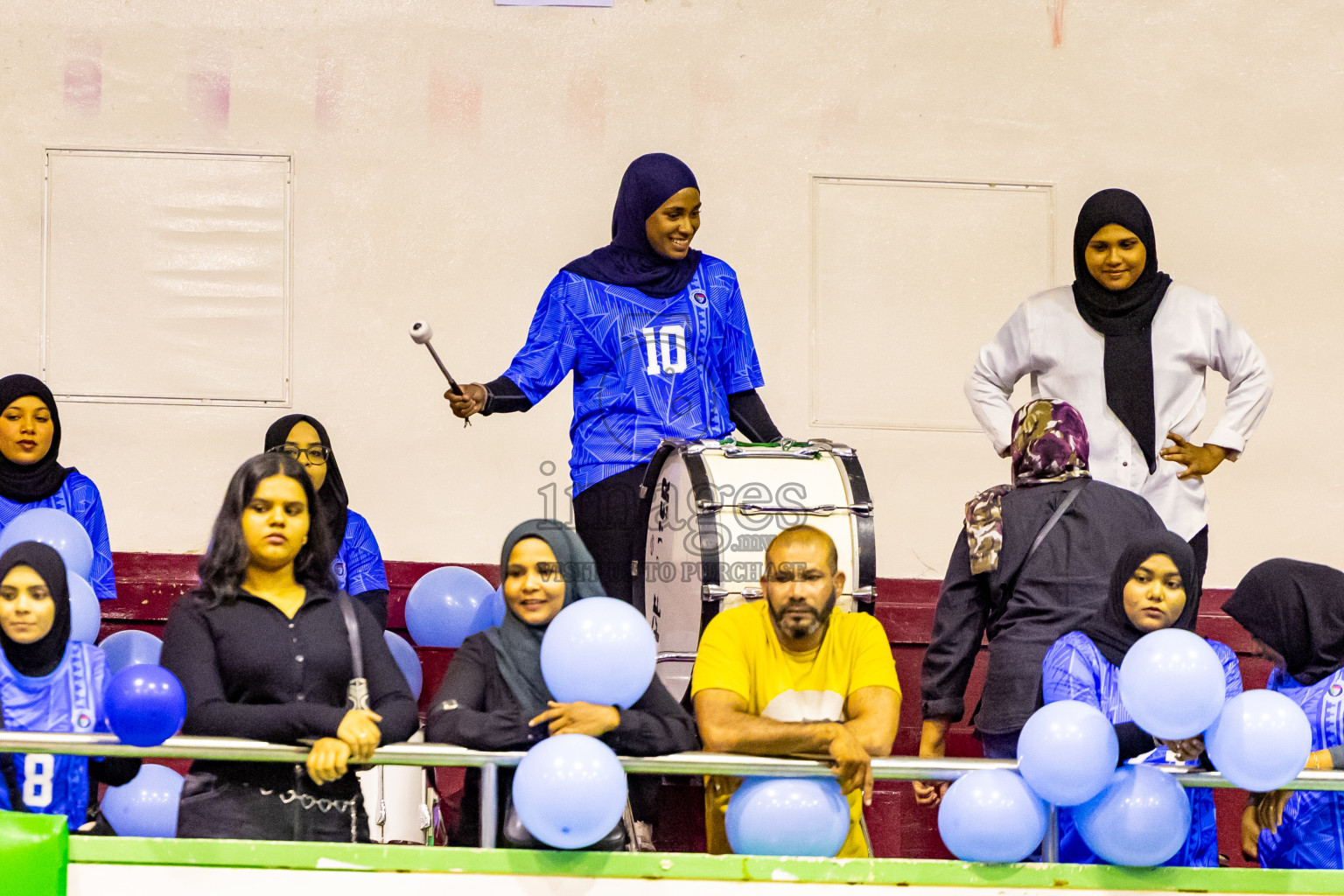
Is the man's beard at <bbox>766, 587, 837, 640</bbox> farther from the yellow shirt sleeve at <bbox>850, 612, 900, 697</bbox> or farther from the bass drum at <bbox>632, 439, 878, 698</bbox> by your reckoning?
the bass drum at <bbox>632, 439, 878, 698</bbox>

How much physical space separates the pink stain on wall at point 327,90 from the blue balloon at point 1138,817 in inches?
192

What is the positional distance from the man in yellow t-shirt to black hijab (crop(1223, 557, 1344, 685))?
2.70ft

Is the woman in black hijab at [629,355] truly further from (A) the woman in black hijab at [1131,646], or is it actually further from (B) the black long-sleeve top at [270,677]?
(A) the woman in black hijab at [1131,646]

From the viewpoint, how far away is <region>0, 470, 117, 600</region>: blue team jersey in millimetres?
4793

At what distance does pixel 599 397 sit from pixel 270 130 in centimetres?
307

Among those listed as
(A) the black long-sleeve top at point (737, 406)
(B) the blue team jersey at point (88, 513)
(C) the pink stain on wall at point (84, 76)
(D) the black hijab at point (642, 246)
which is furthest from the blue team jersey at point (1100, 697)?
(C) the pink stain on wall at point (84, 76)

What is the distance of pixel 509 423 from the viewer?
7.12 metres

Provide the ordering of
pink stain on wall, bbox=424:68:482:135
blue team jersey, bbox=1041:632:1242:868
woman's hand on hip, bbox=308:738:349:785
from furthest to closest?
pink stain on wall, bbox=424:68:482:135 → blue team jersey, bbox=1041:632:1242:868 → woman's hand on hip, bbox=308:738:349:785

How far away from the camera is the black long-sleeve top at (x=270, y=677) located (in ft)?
10.6

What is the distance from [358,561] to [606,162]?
279 centimetres

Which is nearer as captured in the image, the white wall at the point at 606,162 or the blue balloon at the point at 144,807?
the blue balloon at the point at 144,807

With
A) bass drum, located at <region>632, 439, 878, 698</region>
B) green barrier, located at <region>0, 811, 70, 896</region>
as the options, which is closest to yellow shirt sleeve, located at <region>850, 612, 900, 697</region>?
bass drum, located at <region>632, 439, 878, 698</region>

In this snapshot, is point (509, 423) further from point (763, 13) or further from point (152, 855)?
point (152, 855)

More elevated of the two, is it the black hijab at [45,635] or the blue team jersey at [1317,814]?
the black hijab at [45,635]
